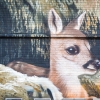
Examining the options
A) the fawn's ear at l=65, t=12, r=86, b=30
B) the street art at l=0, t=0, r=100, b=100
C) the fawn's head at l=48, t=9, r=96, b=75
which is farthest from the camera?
the fawn's ear at l=65, t=12, r=86, b=30

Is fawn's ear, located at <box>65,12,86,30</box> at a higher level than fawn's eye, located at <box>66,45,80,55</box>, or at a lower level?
higher

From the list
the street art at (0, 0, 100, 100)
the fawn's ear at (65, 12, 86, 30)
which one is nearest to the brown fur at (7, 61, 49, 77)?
the street art at (0, 0, 100, 100)

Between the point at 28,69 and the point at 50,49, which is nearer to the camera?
the point at 28,69

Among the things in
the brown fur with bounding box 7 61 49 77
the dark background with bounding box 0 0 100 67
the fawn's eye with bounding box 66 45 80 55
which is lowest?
the brown fur with bounding box 7 61 49 77

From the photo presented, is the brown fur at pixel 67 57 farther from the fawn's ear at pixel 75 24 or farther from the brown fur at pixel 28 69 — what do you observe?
the brown fur at pixel 28 69

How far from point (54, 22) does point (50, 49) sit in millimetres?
848

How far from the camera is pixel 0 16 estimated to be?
1388 centimetres

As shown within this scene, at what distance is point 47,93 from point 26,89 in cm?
64

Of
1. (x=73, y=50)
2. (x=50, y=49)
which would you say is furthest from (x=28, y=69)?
(x=73, y=50)

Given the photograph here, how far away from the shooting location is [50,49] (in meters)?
13.7

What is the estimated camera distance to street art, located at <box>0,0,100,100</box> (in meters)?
13.5

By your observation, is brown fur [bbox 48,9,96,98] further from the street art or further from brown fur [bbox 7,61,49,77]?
brown fur [bbox 7,61,49,77]

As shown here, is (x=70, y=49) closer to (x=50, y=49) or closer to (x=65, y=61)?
(x=65, y=61)

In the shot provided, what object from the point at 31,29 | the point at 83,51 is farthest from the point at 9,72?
the point at 83,51
